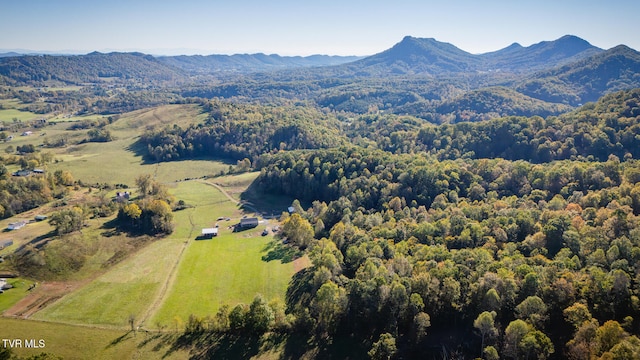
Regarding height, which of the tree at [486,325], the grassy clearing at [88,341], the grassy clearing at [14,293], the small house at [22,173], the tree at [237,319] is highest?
the tree at [486,325]

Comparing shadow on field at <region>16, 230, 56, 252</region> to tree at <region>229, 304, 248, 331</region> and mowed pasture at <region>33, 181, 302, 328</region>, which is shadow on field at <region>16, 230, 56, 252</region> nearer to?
mowed pasture at <region>33, 181, 302, 328</region>

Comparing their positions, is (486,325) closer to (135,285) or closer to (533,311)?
(533,311)

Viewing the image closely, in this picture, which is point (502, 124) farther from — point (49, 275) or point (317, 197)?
point (49, 275)

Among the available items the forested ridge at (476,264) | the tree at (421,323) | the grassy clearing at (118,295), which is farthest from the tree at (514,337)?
the grassy clearing at (118,295)

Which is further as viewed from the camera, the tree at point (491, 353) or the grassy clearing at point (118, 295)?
the grassy clearing at point (118, 295)

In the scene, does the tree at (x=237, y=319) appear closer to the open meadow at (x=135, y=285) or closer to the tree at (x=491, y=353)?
the open meadow at (x=135, y=285)

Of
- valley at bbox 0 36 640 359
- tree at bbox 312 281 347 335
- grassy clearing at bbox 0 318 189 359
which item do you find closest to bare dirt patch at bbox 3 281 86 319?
valley at bbox 0 36 640 359

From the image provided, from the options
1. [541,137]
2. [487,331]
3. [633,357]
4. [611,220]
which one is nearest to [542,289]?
[487,331]
